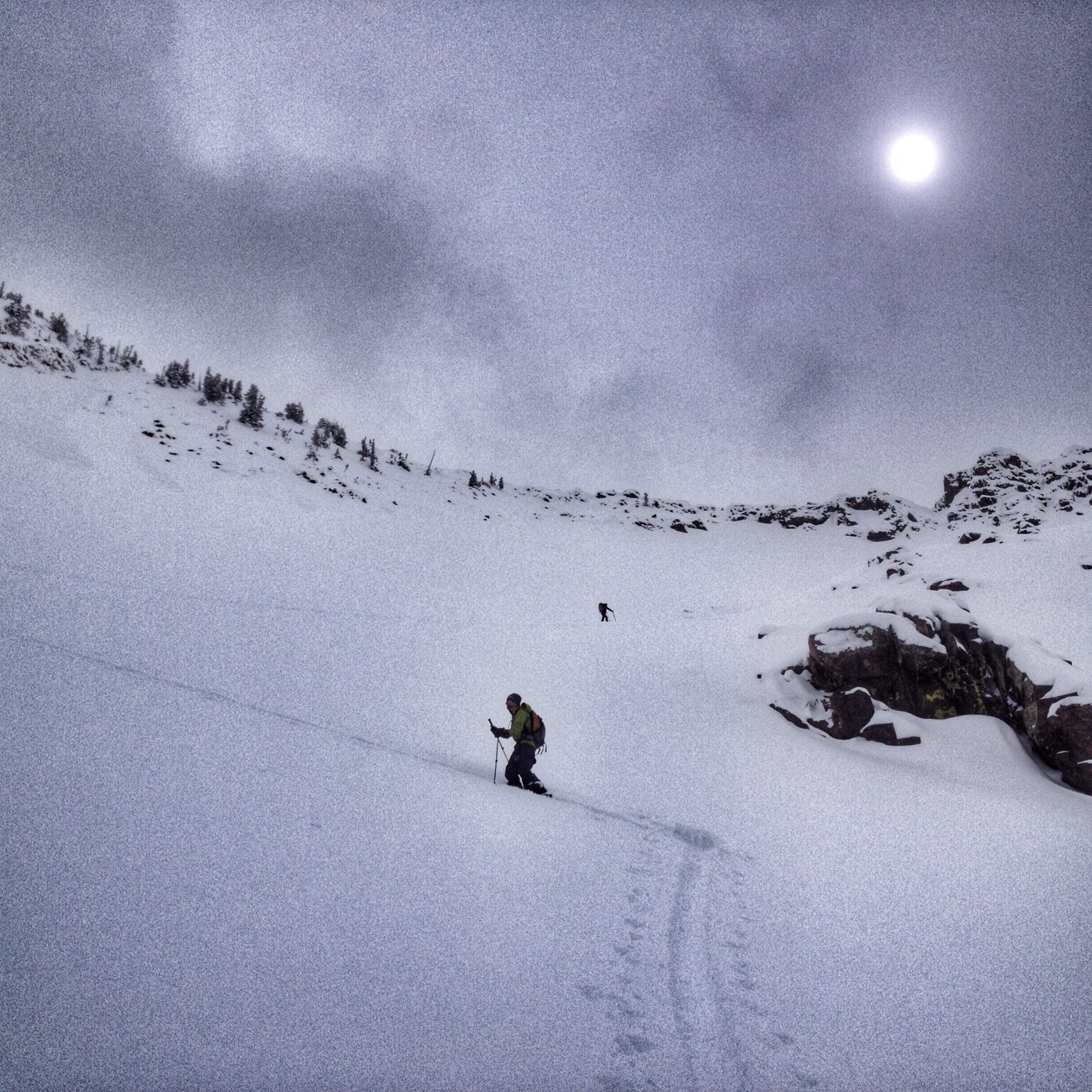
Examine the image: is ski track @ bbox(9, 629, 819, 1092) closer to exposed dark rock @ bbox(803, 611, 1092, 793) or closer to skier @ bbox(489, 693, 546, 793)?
skier @ bbox(489, 693, 546, 793)

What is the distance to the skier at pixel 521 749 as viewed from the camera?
7082mm

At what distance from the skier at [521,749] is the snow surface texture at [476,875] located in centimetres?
44

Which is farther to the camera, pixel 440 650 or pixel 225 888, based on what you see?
pixel 440 650

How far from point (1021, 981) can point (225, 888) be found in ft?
21.1

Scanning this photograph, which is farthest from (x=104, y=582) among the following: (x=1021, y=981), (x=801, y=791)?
(x=1021, y=981)

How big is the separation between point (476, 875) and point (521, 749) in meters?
3.18

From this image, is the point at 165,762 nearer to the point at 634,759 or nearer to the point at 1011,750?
the point at 634,759

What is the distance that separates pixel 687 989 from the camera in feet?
11.4

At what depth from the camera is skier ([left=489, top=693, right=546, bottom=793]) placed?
7082 millimetres

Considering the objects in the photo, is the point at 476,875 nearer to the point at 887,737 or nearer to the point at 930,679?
the point at 887,737

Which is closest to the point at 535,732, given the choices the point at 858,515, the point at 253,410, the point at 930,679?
the point at 930,679

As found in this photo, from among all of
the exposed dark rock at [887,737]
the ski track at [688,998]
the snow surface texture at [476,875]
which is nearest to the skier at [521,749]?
the snow surface texture at [476,875]

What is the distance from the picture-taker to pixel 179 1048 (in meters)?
2.09

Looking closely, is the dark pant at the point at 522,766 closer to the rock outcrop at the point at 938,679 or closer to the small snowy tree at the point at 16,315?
the rock outcrop at the point at 938,679
